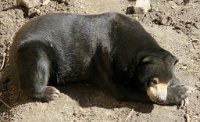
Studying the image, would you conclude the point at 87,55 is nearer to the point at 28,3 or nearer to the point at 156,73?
the point at 156,73

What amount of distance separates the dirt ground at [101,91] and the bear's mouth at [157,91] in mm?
187

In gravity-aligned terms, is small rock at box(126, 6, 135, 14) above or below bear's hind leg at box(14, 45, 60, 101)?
above

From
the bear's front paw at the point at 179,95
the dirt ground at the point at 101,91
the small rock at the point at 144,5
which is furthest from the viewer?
the small rock at the point at 144,5

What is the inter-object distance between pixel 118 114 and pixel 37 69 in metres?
1.14

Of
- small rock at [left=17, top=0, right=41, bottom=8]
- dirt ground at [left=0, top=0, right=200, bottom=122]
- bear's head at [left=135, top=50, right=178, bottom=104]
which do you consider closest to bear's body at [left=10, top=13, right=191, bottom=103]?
bear's head at [left=135, top=50, right=178, bottom=104]

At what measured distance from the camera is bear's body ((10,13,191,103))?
6.44 m

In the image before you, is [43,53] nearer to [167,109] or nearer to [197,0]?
[167,109]

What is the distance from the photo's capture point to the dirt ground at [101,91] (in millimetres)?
6262

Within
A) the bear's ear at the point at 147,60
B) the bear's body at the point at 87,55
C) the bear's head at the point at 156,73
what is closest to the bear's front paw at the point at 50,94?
the bear's body at the point at 87,55

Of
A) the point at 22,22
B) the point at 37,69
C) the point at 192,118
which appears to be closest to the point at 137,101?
the point at 192,118

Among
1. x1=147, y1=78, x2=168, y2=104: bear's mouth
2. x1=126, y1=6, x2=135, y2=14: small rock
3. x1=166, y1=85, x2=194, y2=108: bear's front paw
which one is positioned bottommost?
x1=166, y1=85, x2=194, y2=108: bear's front paw

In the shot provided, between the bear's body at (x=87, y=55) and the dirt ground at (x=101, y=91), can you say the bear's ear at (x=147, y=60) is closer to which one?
the bear's body at (x=87, y=55)

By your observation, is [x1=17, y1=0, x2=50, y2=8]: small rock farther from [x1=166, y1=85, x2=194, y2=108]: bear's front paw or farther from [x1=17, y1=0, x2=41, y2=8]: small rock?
[x1=166, y1=85, x2=194, y2=108]: bear's front paw

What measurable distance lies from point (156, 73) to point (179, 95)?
1.46 feet
